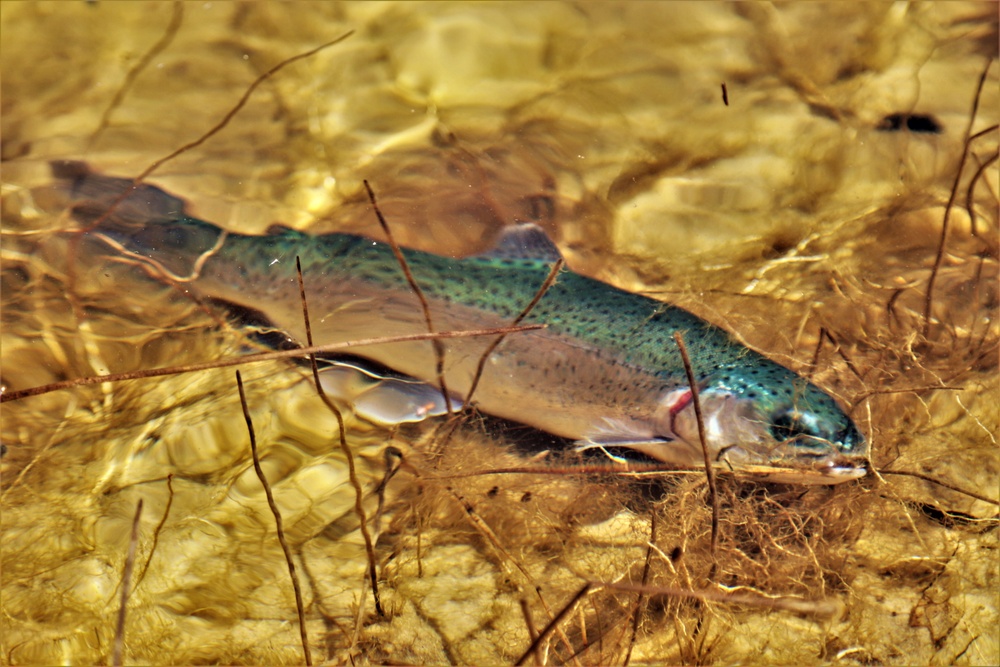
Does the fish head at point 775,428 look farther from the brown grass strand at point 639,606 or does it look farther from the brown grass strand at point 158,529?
the brown grass strand at point 158,529

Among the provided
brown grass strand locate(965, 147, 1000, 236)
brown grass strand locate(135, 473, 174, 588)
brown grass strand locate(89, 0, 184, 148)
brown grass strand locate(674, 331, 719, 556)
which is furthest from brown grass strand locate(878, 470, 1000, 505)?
brown grass strand locate(89, 0, 184, 148)

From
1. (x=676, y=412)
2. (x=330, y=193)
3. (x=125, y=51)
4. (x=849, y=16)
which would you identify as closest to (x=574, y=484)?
(x=676, y=412)

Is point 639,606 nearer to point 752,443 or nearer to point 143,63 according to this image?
point 752,443

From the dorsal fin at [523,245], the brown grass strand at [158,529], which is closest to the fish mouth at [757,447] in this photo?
the dorsal fin at [523,245]

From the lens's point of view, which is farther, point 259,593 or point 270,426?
point 270,426

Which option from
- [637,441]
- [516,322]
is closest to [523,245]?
[516,322]

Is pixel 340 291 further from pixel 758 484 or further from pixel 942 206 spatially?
pixel 942 206
